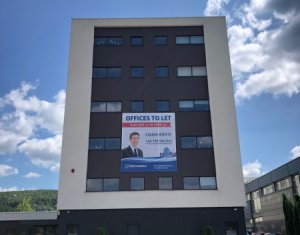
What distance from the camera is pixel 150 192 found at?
89.6ft

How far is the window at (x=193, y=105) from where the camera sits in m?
30.2

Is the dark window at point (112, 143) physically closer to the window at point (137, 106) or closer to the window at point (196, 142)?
the window at point (137, 106)

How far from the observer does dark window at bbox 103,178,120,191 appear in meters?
27.7

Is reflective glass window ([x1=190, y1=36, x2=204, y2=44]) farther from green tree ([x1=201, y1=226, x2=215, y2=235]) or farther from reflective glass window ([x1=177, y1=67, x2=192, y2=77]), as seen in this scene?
green tree ([x1=201, y1=226, x2=215, y2=235])

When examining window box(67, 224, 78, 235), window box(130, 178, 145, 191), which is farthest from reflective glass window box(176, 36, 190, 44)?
window box(67, 224, 78, 235)

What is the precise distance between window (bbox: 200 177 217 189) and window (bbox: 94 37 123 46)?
50.6 feet

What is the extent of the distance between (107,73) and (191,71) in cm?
813

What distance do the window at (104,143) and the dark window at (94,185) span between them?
2.90 m

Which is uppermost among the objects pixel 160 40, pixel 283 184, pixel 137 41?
pixel 160 40

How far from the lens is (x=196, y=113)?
30.0 meters

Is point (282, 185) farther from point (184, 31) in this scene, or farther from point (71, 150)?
point (71, 150)

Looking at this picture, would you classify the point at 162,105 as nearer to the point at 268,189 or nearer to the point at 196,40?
the point at 196,40

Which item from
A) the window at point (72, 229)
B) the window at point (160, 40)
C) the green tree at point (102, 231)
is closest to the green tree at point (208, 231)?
the green tree at point (102, 231)

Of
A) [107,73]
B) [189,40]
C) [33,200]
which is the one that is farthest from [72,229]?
[33,200]
